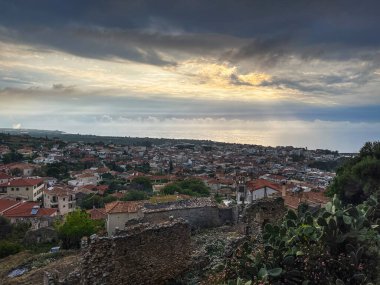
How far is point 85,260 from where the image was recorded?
911cm

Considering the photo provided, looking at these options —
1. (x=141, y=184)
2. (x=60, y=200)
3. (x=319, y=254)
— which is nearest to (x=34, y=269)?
(x=319, y=254)

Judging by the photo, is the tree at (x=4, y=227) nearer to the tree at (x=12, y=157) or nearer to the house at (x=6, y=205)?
the house at (x=6, y=205)

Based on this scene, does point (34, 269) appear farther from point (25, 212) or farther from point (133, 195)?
point (25, 212)

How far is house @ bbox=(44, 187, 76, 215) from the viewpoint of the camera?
61.3 metres

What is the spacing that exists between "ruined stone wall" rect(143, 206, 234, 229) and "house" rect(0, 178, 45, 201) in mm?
56807

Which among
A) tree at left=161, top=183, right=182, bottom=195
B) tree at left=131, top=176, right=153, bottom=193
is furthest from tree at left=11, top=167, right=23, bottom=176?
tree at left=161, top=183, right=182, bottom=195

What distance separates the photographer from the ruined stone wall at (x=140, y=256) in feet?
30.0

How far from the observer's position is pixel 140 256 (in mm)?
9852

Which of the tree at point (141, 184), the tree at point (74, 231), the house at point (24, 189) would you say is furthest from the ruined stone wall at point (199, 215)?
the house at point (24, 189)

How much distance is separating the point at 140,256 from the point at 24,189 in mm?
67916

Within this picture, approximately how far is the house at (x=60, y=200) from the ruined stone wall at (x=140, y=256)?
52423 millimetres

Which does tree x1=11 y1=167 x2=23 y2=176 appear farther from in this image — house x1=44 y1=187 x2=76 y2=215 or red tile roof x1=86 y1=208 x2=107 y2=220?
red tile roof x1=86 y1=208 x2=107 y2=220

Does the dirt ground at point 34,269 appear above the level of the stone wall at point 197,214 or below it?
below

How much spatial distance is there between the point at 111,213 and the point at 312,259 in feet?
78.6
